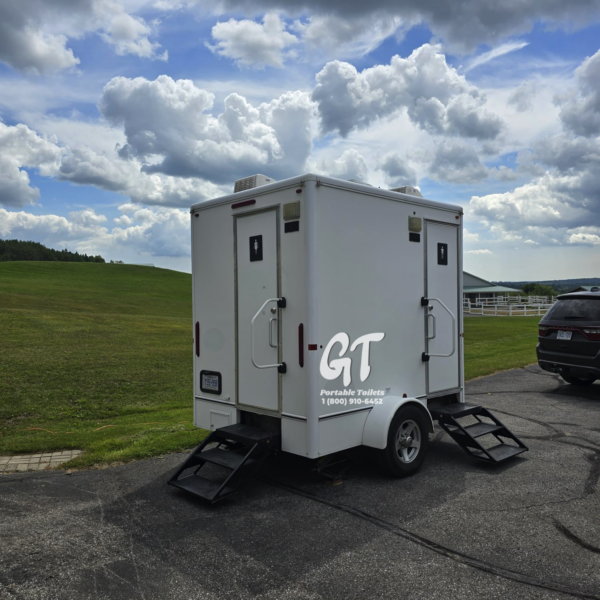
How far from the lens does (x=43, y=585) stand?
11.3 feet

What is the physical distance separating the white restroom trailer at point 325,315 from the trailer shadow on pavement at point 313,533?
56 centimetres

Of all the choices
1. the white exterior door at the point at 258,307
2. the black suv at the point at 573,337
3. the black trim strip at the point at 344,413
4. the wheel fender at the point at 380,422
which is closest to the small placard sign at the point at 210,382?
the white exterior door at the point at 258,307

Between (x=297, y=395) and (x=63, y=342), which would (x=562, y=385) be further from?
(x=63, y=342)

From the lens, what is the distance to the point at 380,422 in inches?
209

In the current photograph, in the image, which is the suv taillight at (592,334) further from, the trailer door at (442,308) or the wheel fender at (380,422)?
the wheel fender at (380,422)

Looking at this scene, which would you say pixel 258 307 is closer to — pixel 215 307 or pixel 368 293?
pixel 215 307

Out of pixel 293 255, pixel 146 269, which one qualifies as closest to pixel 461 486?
pixel 293 255

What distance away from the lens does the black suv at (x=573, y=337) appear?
9.24 meters

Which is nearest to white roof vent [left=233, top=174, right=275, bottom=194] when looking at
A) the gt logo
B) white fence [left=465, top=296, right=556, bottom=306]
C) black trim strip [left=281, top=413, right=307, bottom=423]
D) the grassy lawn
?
the gt logo

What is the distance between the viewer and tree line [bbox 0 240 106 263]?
99775 mm

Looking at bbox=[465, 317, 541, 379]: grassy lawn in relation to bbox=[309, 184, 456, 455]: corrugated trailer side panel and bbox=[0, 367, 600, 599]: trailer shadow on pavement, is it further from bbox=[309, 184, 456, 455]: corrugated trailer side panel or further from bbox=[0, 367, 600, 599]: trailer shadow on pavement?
bbox=[0, 367, 600, 599]: trailer shadow on pavement

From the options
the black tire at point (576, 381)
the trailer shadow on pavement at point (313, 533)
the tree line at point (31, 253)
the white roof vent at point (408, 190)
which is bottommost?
the trailer shadow on pavement at point (313, 533)

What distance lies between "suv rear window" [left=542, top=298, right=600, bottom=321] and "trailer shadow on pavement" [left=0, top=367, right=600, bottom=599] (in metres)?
4.17

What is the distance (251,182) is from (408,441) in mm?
3293
